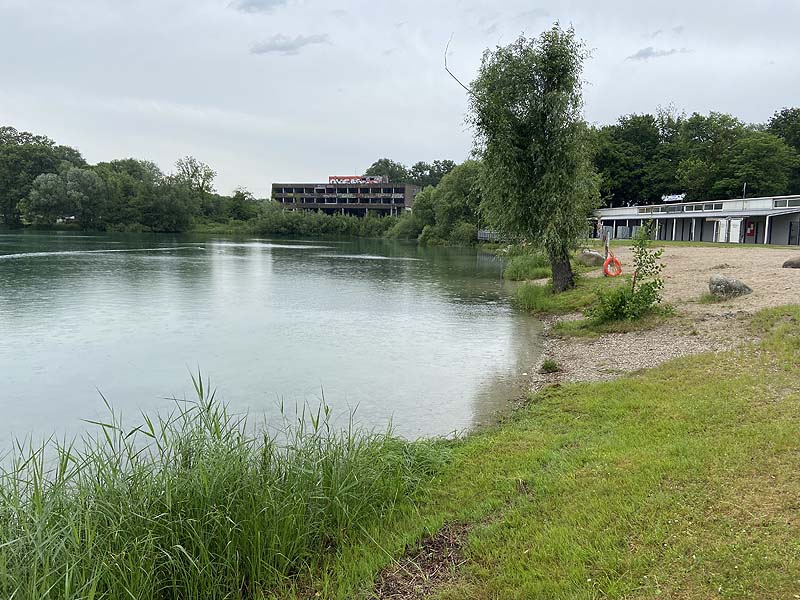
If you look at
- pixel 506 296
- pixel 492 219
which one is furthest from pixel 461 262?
pixel 492 219

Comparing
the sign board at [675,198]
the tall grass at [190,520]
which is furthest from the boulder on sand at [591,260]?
the sign board at [675,198]

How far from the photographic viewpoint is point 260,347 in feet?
49.4

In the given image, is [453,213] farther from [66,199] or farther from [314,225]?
[66,199]

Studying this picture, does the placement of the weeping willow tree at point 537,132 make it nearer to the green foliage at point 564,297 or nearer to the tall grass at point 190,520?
the green foliage at point 564,297

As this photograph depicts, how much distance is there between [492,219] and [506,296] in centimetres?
563

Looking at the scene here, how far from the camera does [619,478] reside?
5289mm

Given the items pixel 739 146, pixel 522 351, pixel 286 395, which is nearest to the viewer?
pixel 286 395

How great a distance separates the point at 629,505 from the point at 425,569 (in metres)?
1.68

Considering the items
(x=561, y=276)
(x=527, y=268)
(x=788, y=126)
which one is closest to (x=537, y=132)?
(x=561, y=276)

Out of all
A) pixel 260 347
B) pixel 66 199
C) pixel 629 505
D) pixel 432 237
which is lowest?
pixel 260 347

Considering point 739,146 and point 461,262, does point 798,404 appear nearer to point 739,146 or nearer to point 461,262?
point 461,262

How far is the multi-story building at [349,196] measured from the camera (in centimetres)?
14062

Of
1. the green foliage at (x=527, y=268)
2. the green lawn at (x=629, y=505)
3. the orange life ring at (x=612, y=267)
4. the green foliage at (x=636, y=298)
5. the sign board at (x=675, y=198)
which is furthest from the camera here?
the sign board at (x=675, y=198)

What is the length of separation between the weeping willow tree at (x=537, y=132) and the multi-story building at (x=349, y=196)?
392 feet
